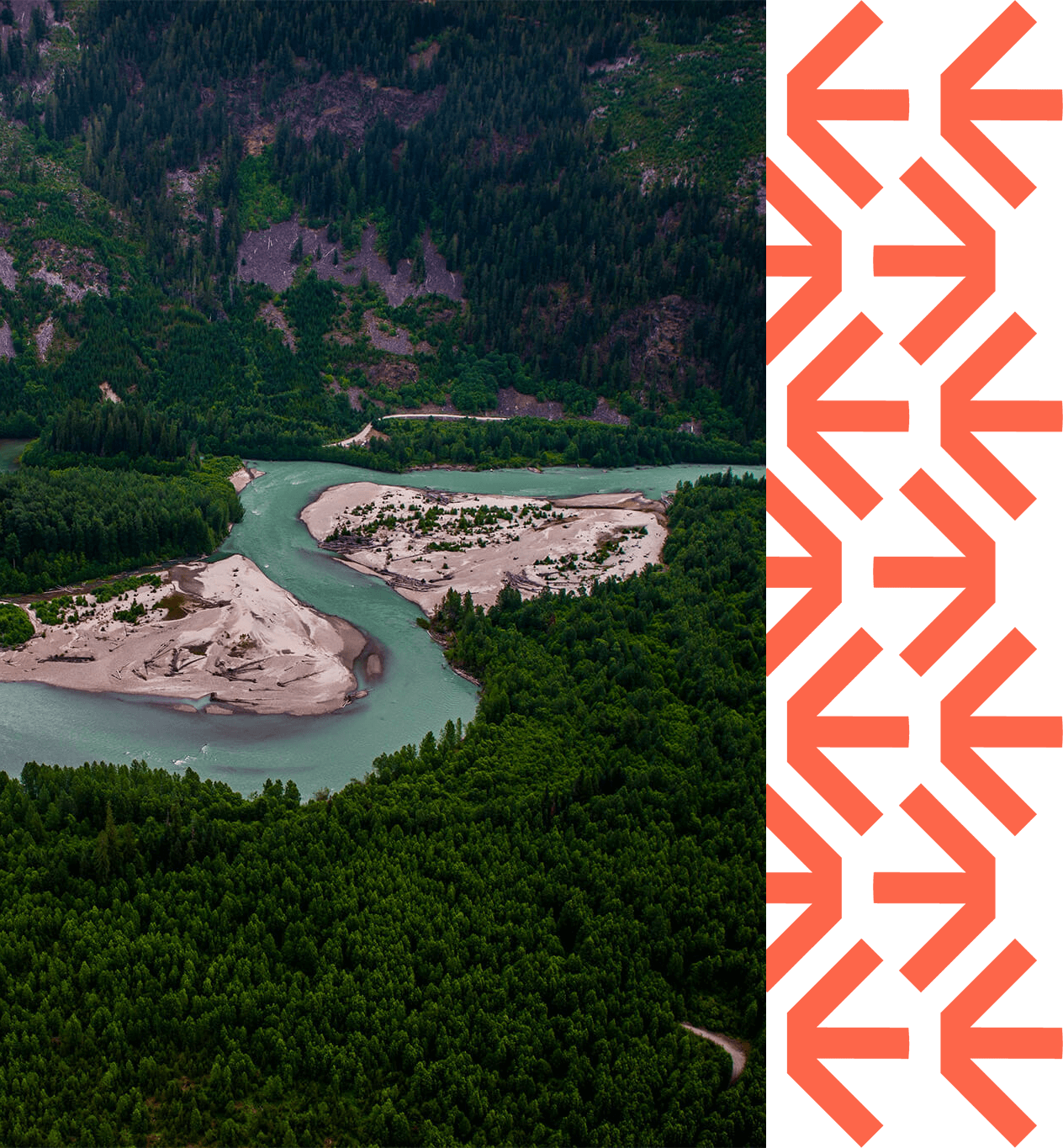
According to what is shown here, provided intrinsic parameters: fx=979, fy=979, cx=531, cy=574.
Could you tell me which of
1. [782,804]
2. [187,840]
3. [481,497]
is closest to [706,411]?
[481,497]

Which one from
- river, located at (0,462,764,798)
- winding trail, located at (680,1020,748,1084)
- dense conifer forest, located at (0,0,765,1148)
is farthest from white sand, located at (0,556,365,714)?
winding trail, located at (680,1020,748,1084)

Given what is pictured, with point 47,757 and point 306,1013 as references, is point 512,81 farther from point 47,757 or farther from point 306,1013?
point 306,1013

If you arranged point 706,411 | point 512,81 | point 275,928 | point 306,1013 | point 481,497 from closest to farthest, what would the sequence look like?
point 306,1013, point 275,928, point 481,497, point 706,411, point 512,81

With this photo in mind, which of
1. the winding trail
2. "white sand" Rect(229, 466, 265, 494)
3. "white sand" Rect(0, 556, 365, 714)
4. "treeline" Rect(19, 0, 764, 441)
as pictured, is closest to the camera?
the winding trail

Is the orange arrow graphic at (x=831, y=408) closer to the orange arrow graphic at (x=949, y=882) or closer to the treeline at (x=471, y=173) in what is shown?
the orange arrow graphic at (x=949, y=882)

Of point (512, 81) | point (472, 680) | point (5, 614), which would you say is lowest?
point (472, 680)

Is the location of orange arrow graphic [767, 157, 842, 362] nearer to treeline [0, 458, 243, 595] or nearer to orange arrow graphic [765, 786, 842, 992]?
orange arrow graphic [765, 786, 842, 992]

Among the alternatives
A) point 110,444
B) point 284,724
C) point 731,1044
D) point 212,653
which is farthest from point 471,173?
point 731,1044
